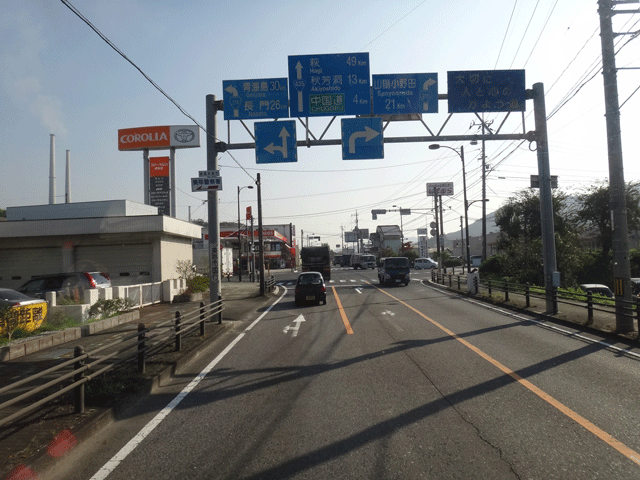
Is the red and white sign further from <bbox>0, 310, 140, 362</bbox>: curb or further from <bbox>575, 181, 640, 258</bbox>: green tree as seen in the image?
<bbox>575, 181, 640, 258</bbox>: green tree

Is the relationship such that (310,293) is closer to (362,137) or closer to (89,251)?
(362,137)

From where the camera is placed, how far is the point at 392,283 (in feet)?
113

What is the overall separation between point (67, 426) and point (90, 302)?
35.7 ft

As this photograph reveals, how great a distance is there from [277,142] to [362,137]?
2871 mm

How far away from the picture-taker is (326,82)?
14.7m

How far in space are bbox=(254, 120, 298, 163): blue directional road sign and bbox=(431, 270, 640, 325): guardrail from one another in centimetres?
981

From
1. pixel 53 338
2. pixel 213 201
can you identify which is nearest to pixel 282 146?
pixel 213 201

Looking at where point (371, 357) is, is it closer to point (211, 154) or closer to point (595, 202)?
point (211, 154)

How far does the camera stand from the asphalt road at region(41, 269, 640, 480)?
4.34m

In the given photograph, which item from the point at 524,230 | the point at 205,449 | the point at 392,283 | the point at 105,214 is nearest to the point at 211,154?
the point at 205,449

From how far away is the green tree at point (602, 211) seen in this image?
3659 cm

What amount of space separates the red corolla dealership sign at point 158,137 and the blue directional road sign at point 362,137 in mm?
28846

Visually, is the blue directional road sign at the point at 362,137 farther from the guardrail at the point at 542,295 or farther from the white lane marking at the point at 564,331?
the guardrail at the point at 542,295

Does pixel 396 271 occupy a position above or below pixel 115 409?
above
